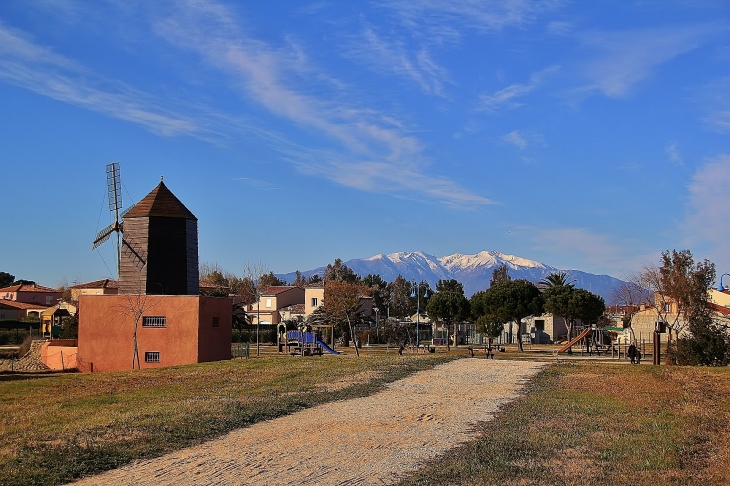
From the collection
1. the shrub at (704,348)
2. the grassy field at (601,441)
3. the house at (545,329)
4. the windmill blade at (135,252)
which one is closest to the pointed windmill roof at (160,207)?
the windmill blade at (135,252)

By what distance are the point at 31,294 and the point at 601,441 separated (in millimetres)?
104526

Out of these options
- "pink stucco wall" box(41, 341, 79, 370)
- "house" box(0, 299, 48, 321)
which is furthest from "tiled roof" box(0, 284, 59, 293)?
"pink stucco wall" box(41, 341, 79, 370)

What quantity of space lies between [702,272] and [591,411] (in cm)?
3356

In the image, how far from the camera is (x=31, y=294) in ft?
341

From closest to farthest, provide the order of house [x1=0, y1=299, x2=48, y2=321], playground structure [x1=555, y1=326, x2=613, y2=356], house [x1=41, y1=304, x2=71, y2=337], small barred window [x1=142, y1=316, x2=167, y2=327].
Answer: small barred window [x1=142, y1=316, x2=167, y2=327] → playground structure [x1=555, y1=326, x2=613, y2=356] → house [x1=41, y1=304, x2=71, y2=337] → house [x1=0, y1=299, x2=48, y2=321]

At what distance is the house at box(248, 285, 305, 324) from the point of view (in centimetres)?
9093

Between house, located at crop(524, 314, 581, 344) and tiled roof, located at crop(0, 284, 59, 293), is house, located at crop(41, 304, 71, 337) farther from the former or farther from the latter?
house, located at crop(524, 314, 581, 344)

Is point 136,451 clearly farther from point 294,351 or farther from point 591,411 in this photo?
point 294,351

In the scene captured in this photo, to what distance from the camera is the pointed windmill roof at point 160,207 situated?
45.0 metres

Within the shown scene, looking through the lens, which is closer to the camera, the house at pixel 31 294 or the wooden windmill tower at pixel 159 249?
the wooden windmill tower at pixel 159 249

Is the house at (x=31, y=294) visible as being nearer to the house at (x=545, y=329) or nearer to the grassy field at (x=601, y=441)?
the house at (x=545, y=329)

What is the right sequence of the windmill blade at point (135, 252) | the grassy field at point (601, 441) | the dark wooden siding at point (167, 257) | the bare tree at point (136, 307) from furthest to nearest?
the windmill blade at point (135, 252)
the dark wooden siding at point (167, 257)
the bare tree at point (136, 307)
the grassy field at point (601, 441)

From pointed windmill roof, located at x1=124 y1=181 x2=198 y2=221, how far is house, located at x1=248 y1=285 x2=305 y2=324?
44195mm

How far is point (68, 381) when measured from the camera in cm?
3131
